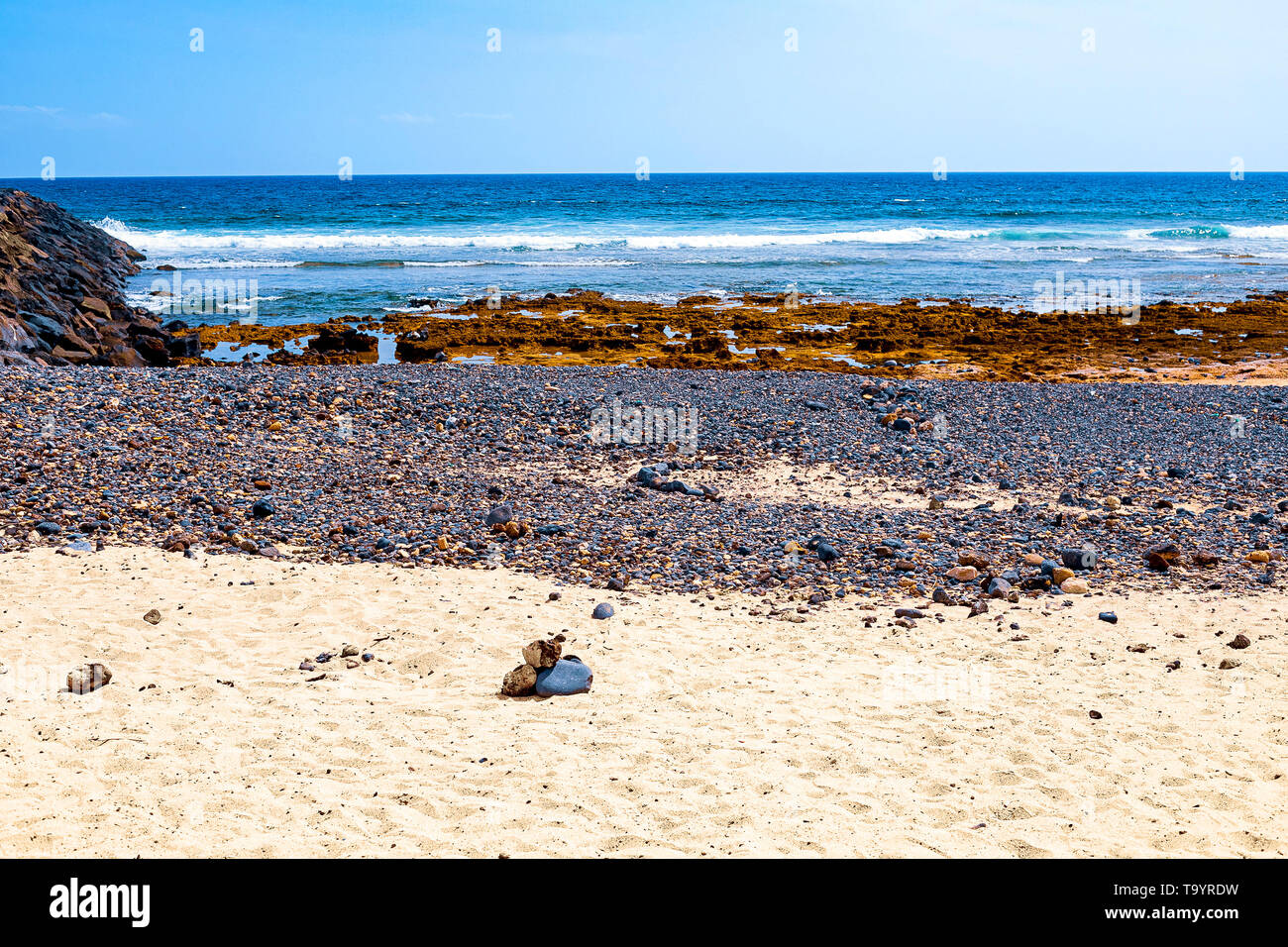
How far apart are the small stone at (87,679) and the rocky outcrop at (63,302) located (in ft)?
38.8

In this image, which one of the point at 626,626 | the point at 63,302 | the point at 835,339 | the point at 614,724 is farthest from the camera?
the point at 63,302

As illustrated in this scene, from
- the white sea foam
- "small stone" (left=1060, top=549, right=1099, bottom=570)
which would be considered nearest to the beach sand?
"small stone" (left=1060, top=549, right=1099, bottom=570)

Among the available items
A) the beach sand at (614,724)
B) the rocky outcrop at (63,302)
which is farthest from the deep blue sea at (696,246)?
the beach sand at (614,724)

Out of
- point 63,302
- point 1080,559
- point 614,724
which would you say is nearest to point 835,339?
point 1080,559

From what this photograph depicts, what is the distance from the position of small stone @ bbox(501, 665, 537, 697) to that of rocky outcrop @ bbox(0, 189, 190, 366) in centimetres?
1356

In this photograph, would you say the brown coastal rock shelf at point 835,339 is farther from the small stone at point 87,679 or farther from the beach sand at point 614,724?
the small stone at point 87,679

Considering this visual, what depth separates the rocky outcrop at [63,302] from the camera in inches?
690

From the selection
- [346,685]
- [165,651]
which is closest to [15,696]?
[165,651]

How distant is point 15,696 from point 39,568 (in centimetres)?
240

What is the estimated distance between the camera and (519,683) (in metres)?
5.90

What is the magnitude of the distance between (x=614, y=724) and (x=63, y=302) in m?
23.2

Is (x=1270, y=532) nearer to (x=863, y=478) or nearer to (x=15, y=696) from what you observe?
(x=863, y=478)

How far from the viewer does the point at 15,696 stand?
221 inches

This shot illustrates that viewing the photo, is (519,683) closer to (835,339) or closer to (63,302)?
(835,339)
